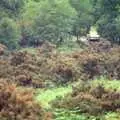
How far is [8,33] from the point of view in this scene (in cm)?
3766

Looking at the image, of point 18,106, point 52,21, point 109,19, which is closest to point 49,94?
point 18,106

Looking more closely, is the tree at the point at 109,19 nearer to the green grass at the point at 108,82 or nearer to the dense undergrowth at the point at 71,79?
the dense undergrowth at the point at 71,79

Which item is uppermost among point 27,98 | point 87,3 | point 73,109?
point 87,3

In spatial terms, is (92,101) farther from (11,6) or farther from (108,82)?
(11,6)

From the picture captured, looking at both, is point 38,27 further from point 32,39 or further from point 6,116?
point 6,116

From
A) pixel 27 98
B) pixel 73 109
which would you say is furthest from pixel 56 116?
pixel 27 98

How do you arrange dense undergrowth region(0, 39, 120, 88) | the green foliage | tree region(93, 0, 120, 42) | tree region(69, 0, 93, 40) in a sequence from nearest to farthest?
dense undergrowth region(0, 39, 120, 88), the green foliage, tree region(93, 0, 120, 42), tree region(69, 0, 93, 40)

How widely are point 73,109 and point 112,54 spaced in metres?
14.0

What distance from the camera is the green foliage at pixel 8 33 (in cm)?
3762

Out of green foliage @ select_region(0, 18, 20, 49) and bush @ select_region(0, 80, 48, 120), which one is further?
green foliage @ select_region(0, 18, 20, 49)

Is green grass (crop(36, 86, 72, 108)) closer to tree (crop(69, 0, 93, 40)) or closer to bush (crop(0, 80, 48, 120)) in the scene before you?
bush (crop(0, 80, 48, 120))

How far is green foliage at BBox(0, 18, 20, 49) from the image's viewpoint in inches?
1481

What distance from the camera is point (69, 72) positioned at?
88.1 feet

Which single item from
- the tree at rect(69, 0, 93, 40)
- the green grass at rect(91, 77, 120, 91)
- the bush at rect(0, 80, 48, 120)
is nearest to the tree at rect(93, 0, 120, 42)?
the tree at rect(69, 0, 93, 40)
